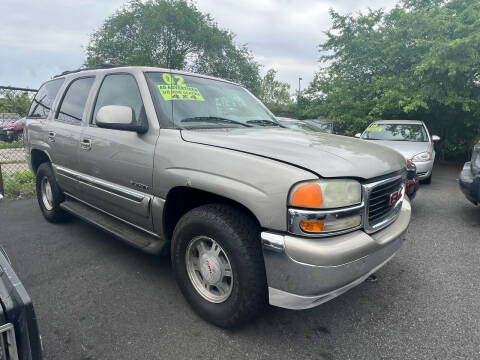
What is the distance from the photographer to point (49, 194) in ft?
13.6

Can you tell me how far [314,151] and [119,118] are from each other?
146 centimetres

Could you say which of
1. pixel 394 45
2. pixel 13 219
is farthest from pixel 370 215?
pixel 394 45

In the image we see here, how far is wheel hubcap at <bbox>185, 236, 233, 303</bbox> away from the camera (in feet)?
6.98

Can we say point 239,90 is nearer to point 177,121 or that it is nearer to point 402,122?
point 177,121

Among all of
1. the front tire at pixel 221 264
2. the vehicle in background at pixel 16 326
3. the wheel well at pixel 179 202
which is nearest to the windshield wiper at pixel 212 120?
the wheel well at pixel 179 202

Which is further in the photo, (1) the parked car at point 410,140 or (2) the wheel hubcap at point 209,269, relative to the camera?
(1) the parked car at point 410,140

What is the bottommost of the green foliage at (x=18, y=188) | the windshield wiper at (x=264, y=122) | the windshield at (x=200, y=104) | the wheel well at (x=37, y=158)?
A: the green foliage at (x=18, y=188)

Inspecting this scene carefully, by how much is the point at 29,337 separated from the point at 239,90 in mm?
2893

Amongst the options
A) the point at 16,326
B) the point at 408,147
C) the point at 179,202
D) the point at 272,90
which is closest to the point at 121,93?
the point at 179,202

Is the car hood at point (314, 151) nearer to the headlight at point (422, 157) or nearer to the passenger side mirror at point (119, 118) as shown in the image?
the passenger side mirror at point (119, 118)

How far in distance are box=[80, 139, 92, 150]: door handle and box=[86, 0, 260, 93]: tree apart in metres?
26.3

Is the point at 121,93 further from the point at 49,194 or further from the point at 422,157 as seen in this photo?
the point at 422,157

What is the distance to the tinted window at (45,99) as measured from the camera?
3.99 meters

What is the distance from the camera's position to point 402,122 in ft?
26.8
